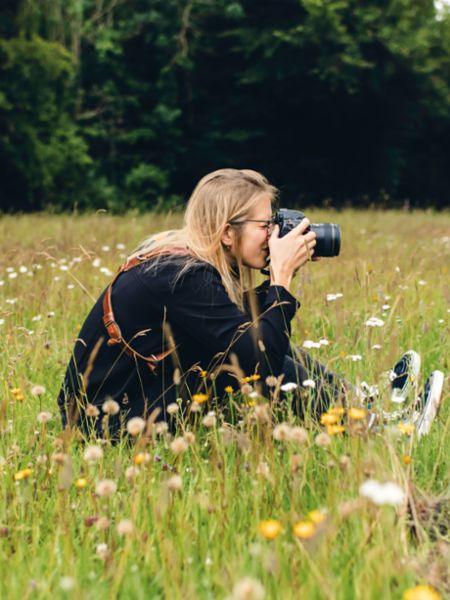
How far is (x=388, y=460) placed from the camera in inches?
66.8

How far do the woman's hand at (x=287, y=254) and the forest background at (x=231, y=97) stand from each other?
11857mm

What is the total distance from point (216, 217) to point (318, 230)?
0.36 meters

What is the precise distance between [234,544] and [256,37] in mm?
17389

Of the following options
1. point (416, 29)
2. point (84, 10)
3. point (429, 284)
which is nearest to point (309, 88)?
point (416, 29)

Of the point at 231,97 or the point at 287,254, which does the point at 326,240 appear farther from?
the point at 231,97

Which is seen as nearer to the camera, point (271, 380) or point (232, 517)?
point (232, 517)

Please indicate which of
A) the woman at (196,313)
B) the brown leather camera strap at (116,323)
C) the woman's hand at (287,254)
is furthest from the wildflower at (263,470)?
the woman's hand at (287,254)

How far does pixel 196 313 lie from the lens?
7.83 feet

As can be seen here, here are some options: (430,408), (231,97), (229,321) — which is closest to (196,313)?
(229,321)

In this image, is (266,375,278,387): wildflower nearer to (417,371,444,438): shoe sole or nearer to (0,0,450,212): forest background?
(417,371,444,438): shoe sole

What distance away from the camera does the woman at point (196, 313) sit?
2369 mm

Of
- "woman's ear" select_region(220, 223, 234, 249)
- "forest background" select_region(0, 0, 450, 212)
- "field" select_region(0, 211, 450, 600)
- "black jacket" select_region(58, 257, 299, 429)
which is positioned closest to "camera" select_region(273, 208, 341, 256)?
"woman's ear" select_region(220, 223, 234, 249)

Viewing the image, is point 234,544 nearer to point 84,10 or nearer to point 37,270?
point 37,270

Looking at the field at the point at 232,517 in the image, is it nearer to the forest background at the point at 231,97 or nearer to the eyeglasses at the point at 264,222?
the eyeglasses at the point at 264,222
